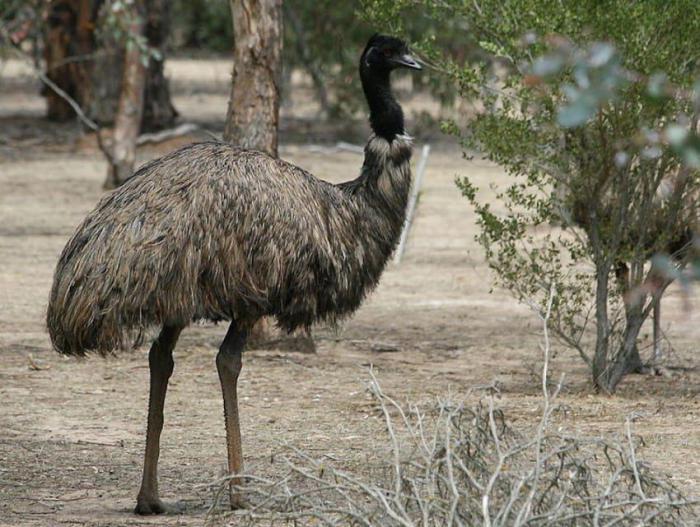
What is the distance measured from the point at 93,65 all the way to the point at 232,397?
1933 cm

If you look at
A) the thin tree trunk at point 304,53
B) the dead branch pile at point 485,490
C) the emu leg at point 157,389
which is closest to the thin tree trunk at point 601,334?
the dead branch pile at point 485,490

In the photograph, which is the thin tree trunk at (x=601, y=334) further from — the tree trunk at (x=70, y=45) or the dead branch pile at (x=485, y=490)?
the tree trunk at (x=70, y=45)

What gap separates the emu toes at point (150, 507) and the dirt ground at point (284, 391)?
63 mm

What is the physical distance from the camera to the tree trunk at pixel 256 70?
930 cm

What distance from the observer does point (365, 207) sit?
628cm

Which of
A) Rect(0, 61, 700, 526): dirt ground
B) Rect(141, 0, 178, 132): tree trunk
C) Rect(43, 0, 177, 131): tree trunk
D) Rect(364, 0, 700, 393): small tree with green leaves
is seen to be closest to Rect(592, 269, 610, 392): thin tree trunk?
Rect(364, 0, 700, 393): small tree with green leaves

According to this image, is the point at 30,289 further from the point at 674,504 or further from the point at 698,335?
the point at 674,504

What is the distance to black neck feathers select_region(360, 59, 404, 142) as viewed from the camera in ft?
21.4

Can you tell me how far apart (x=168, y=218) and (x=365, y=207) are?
3.39 ft

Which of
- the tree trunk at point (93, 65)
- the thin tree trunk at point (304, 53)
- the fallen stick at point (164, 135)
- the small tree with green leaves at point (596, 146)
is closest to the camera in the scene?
the small tree with green leaves at point (596, 146)

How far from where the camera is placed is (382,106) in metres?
6.59

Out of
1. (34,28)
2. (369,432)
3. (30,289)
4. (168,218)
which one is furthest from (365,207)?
(34,28)

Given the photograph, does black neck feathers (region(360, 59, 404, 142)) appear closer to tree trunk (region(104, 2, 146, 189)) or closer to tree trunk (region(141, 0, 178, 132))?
tree trunk (region(104, 2, 146, 189))

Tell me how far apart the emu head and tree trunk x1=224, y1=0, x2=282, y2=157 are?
2.47 metres
